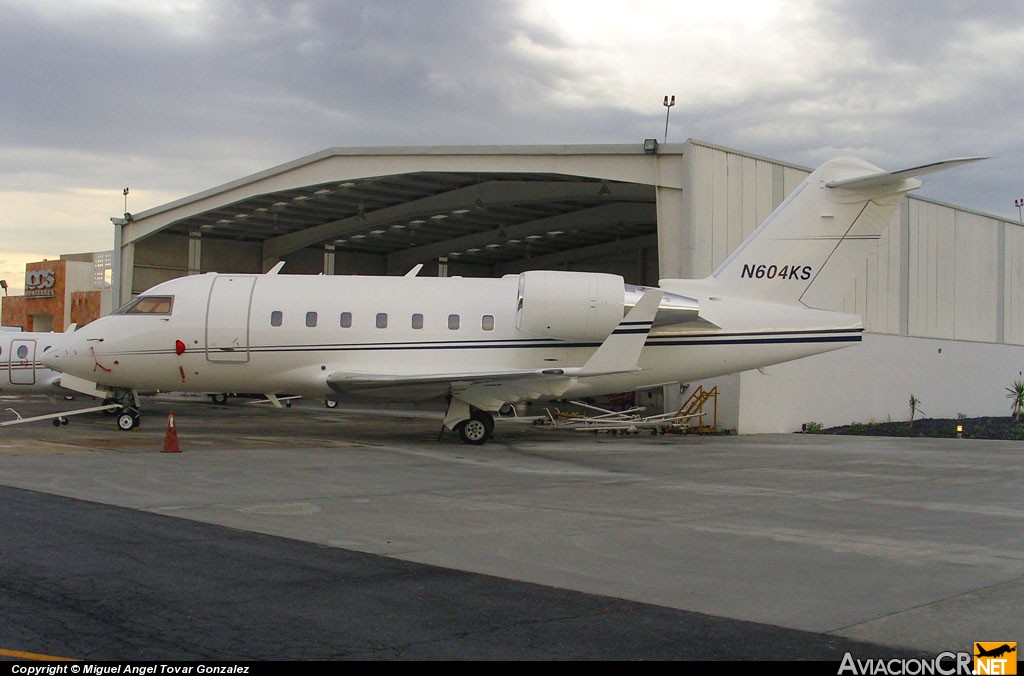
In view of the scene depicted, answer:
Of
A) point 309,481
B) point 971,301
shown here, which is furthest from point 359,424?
point 971,301

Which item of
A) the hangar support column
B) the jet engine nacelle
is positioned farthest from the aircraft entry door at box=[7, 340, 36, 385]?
the hangar support column

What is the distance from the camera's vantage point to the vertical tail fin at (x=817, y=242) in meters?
21.5

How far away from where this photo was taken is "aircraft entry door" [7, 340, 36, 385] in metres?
29.5

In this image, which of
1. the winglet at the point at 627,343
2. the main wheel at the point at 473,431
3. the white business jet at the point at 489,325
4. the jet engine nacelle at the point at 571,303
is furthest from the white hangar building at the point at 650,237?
the main wheel at the point at 473,431

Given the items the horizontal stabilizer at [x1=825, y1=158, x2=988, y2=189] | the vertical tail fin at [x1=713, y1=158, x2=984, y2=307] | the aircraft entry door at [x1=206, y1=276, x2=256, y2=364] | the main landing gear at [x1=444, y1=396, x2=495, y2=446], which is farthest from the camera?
the vertical tail fin at [x1=713, y1=158, x2=984, y2=307]

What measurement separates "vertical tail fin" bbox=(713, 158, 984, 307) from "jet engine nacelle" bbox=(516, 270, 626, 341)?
3.22 meters

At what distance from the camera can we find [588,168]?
27.3 m

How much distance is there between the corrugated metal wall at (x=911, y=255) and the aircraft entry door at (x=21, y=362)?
2067 cm

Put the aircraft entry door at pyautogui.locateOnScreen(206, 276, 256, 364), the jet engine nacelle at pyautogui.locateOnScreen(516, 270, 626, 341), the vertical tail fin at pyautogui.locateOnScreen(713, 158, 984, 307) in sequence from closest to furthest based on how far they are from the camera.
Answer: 1. the jet engine nacelle at pyautogui.locateOnScreen(516, 270, 626, 341)
2. the aircraft entry door at pyautogui.locateOnScreen(206, 276, 256, 364)
3. the vertical tail fin at pyautogui.locateOnScreen(713, 158, 984, 307)

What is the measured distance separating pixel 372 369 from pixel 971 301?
2741 cm

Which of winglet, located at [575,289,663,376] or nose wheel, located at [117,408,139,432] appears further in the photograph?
nose wheel, located at [117,408,139,432]

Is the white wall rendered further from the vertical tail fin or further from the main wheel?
the main wheel

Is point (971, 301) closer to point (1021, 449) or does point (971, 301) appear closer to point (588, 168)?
point (1021, 449)

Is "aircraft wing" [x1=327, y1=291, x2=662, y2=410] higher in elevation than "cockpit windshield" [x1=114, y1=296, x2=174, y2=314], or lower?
lower
